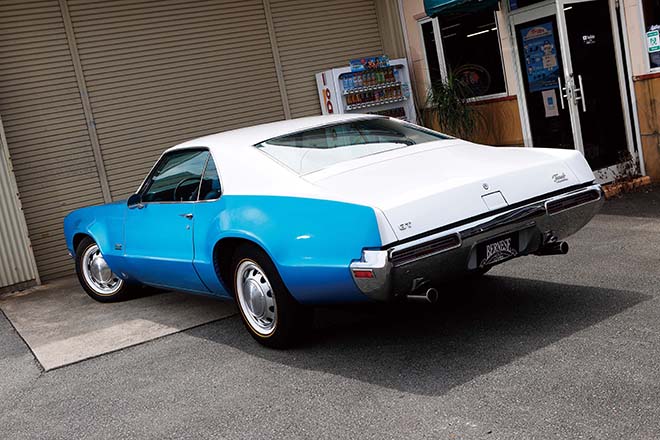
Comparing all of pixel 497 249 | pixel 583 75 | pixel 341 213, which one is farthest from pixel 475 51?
pixel 341 213

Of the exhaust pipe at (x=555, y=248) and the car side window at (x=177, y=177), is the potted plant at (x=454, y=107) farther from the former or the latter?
the exhaust pipe at (x=555, y=248)

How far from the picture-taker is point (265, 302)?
5184mm

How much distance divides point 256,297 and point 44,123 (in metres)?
6.21

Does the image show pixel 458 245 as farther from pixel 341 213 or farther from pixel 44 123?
pixel 44 123

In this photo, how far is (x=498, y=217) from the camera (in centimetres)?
461

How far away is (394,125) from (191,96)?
5980 millimetres

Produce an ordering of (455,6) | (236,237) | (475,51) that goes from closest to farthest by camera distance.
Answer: (236,237) → (455,6) → (475,51)

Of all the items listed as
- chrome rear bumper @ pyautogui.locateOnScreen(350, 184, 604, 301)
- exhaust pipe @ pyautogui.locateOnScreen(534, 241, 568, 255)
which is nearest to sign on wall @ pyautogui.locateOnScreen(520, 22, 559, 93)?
chrome rear bumper @ pyautogui.locateOnScreen(350, 184, 604, 301)

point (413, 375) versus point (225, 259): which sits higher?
point (225, 259)

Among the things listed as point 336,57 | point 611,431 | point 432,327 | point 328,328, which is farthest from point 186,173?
point 336,57

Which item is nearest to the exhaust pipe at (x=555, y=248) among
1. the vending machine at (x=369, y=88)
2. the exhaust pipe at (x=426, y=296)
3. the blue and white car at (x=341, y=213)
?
the blue and white car at (x=341, y=213)

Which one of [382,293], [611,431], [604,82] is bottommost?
[611,431]

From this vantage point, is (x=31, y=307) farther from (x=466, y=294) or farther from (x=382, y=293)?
(x=382, y=293)

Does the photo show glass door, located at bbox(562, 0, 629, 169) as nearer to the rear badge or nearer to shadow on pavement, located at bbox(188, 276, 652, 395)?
shadow on pavement, located at bbox(188, 276, 652, 395)
